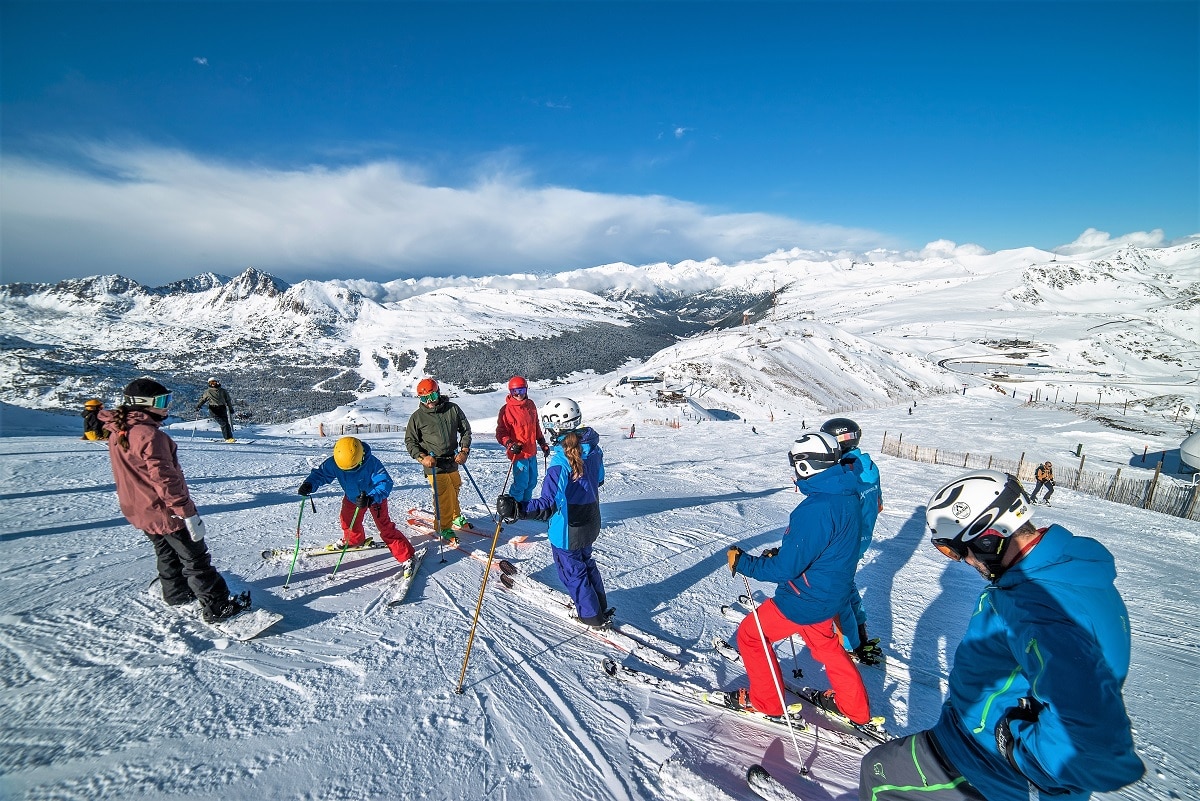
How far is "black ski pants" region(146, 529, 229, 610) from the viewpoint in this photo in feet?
14.8

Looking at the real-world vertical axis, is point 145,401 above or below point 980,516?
below

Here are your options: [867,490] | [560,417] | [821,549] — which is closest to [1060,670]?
[821,549]

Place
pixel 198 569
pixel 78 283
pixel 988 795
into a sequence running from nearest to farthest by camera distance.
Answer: pixel 988 795 → pixel 198 569 → pixel 78 283

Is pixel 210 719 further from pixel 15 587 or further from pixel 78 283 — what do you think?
pixel 78 283

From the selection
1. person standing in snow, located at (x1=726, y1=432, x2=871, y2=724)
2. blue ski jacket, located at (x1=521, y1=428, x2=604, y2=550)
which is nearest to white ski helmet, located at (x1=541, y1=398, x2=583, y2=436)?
blue ski jacket, located at (x1=521, y1=428, x2=604, y2=550)

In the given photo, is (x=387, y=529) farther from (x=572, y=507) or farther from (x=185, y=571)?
(x=572, y=507)

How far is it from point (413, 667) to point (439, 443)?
131 inches

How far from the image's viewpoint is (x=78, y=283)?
164875mm

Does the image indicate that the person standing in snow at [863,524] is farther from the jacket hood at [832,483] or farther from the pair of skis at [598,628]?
the pair of skis at [598,628]

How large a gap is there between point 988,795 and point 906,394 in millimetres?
49728

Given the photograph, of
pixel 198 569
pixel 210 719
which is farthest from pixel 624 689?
pixel 198 569

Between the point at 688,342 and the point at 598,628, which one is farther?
the point at 688,342

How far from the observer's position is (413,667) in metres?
4.24

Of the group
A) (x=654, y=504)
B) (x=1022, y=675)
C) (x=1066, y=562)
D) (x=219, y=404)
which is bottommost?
(x=654, y=504)
